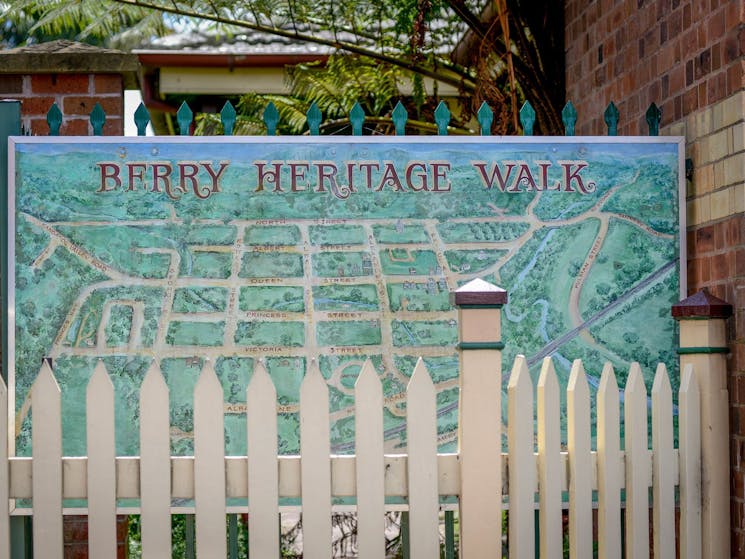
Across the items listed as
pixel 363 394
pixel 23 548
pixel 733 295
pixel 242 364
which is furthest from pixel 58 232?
pixel 733 295

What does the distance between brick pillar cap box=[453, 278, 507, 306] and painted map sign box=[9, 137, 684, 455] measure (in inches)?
41.9

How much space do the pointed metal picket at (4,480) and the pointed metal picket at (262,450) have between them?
2.58ft

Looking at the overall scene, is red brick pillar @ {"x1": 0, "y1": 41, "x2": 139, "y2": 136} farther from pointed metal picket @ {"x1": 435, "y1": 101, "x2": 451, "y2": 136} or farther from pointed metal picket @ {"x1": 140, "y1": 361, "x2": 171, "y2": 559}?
pointed metal picket @ {"x1": 140, "y1": 361, "x2": 171, "y2": 559}

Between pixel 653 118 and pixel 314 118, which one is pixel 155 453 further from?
pixel 653 118

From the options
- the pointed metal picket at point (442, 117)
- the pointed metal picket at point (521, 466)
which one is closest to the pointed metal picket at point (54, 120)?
the pointed metal picket at point (442, 117)

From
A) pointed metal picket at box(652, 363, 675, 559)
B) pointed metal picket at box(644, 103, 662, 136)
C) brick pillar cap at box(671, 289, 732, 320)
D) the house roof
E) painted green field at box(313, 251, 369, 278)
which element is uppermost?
the house roof

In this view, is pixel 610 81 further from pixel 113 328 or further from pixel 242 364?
pixel 113 328

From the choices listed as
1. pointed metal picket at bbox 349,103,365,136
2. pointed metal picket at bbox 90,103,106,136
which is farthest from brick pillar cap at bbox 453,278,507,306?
pointed metal picket at bbox 90,103,106,136

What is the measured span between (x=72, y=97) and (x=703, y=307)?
3072mm

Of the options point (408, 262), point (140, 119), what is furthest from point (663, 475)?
point (140, 119)

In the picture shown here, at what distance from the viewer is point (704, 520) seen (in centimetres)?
402

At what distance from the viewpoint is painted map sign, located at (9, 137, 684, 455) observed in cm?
460

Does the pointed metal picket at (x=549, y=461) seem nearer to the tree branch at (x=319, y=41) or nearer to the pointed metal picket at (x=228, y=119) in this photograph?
the pointed metal picket at (x=228, y=119)

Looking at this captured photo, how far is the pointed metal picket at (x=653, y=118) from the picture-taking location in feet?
15.6
